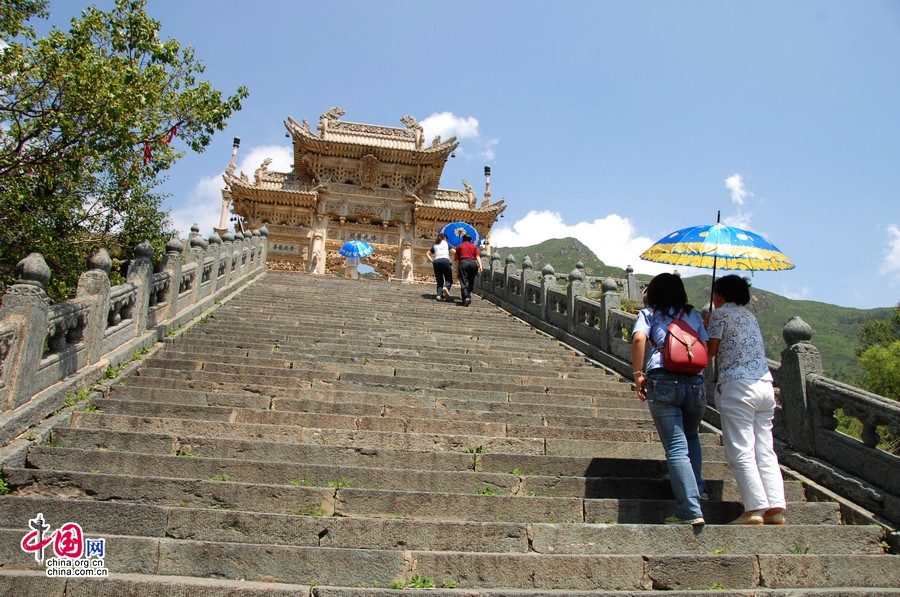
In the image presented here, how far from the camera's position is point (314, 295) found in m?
12.6

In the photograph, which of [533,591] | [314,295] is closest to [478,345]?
Result: [314,295]

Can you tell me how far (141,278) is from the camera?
7.03m

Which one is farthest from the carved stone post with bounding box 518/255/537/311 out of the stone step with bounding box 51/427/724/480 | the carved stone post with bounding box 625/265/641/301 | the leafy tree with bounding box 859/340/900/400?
the leafy tree with bounding box 859/340/900/400

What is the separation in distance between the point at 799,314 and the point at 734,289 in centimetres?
6064

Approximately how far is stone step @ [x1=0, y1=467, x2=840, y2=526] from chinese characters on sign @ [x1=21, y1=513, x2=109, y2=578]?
43 cm

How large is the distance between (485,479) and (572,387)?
2956 mm

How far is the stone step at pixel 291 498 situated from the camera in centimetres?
398

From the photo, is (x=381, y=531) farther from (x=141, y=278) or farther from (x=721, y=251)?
(x=141, y=278)

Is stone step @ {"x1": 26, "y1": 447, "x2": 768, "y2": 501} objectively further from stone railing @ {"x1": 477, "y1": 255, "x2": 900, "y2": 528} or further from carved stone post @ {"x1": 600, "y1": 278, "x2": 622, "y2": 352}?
carved stone post @ {"x1": 600, "y1": 278, "x2": 622, "y2": 352}

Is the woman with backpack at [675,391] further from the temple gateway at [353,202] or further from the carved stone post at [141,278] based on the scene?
the temple gateway at [353,202]

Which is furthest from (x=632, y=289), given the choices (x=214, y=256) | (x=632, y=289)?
(x=214, y=256)

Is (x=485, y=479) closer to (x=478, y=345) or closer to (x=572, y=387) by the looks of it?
(x=572, y=387)

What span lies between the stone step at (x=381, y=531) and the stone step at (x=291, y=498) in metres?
0.23

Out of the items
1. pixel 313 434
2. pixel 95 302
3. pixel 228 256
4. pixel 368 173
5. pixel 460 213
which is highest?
pixel 368 173
